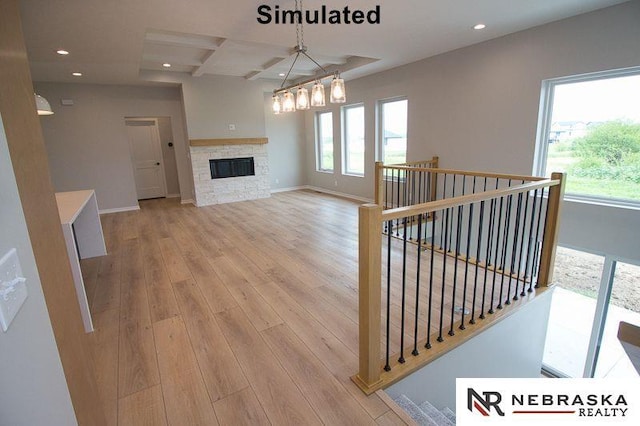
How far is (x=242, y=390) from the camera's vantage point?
1.71 m

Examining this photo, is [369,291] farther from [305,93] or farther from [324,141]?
[324,141]

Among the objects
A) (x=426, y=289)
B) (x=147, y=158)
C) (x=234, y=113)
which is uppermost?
(x=234, y=113)

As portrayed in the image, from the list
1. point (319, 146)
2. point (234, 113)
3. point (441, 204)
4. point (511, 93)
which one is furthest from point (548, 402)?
point (319, 146)

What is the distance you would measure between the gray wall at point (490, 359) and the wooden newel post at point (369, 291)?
22cm

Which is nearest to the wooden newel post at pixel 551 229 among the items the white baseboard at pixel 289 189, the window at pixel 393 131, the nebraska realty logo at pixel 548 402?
the nebraska realty logo at pixel 548 402

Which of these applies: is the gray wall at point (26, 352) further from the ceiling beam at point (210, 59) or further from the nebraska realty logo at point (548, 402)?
the ceiling beam at point (210, 59)

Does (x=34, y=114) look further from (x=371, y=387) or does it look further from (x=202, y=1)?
(x=202, y=1)

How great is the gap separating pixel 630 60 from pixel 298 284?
150 inches

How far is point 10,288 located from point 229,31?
3.54 metres

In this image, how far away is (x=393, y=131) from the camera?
19.4 feet

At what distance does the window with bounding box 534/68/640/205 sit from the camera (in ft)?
10.1

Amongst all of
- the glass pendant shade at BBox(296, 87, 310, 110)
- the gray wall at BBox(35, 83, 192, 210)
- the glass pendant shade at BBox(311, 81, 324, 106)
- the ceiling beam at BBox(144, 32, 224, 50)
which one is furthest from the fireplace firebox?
the glass pendant shade at BBox(311, 81, 324, 106)

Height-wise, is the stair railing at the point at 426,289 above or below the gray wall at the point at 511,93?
below

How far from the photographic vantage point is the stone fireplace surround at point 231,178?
643cm
